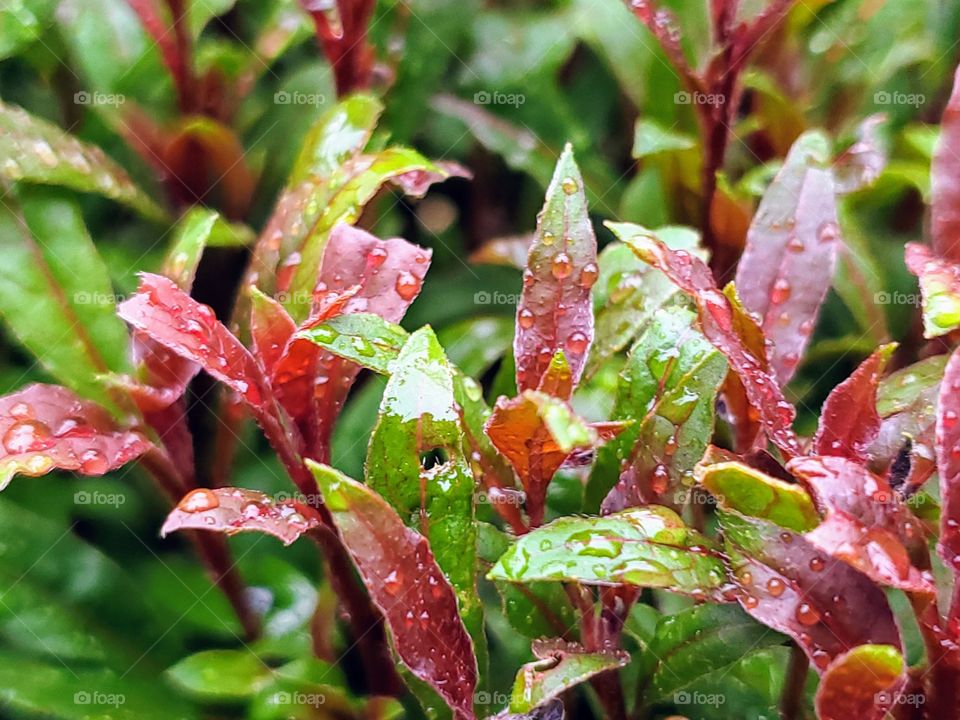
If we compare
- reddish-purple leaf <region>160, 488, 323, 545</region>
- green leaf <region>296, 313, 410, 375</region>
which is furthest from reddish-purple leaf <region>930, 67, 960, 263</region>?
reddish-purple leaf <region>160, 488, 323, 545</region>

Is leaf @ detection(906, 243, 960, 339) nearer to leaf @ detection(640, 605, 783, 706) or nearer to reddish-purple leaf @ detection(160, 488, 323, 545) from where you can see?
leaf @ detection(640, 605, 783, 706)

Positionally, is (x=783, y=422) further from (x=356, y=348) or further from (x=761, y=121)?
(x=761, y=121)
